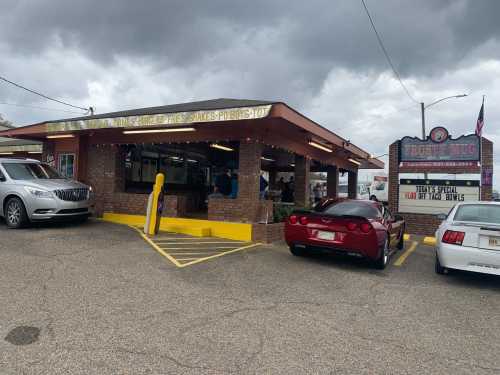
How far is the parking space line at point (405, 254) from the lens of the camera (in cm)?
811

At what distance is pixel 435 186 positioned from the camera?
518 inches

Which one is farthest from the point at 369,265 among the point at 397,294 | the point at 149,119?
the point at 149,119

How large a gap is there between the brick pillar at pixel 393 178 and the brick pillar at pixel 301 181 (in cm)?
317

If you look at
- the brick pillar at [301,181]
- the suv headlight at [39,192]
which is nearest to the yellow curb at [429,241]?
the brick pillar at [301,181]

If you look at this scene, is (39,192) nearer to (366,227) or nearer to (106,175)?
(106,175)

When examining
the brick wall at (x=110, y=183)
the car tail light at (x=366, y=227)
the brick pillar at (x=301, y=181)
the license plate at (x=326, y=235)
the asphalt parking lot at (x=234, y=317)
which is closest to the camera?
the asphalt parking lot at (x=234, y=317)

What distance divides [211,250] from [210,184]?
10318 millimetres

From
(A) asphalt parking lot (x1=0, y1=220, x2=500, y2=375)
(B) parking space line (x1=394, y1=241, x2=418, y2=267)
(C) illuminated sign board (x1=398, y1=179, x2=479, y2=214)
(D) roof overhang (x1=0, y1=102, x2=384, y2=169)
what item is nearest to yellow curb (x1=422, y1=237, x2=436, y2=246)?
(B) parking space line (x1=394, y1=241, x2=418, y2=267)

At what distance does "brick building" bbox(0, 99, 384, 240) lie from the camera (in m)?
10.0

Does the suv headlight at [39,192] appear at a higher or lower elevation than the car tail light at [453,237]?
higher

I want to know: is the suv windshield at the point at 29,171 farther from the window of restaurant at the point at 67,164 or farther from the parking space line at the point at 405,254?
the parking space line at the point at 405,254

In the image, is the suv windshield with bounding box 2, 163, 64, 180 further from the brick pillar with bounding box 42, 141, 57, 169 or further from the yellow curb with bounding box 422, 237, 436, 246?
the yellow curb with bounding box 422, 237, 436, 246

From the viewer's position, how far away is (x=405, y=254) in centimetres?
931

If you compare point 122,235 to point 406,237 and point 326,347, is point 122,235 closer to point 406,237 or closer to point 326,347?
point 326,347
